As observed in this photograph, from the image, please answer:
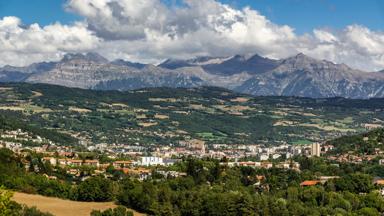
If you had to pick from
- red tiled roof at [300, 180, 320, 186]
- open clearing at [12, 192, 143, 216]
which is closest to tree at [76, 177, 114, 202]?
open clearing at [12, 192, 143, 216]

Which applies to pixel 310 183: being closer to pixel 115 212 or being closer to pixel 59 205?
pixel 115 212

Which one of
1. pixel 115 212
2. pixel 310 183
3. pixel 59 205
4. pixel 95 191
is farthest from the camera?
pixel 310 183

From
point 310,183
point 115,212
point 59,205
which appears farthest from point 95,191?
point 310,183

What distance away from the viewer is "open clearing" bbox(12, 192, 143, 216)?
76.6 meters

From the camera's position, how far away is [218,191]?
87125mm

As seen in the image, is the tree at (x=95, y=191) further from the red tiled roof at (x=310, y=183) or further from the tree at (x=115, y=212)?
the red tiled roof at (x=310, y=183)

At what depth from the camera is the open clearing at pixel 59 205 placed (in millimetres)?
76569

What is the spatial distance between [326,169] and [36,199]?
2219 inches

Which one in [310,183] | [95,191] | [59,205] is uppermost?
[95,191]

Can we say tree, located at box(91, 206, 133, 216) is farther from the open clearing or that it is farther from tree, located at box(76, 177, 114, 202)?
tree, located at box(76, 177, 114, 202)

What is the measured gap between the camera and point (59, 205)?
3187 inches

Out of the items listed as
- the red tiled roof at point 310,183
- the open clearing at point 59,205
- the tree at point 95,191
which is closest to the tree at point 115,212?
the open clearing at point 59,205

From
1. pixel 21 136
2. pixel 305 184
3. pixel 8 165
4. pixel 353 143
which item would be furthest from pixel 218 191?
pixel 21 136

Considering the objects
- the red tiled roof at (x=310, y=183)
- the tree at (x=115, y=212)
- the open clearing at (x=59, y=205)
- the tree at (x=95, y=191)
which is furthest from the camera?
the red tiled roof at (x=310, y=183)
